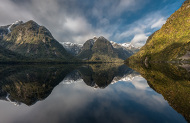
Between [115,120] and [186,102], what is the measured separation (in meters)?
12.1

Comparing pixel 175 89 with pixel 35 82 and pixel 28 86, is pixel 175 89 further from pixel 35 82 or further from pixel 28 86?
pixel 35 82

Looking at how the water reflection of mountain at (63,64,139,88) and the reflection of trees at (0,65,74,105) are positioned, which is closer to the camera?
the reflection of trees at (0,65,74,105)

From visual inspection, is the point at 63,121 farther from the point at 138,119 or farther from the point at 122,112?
the point at 138,119

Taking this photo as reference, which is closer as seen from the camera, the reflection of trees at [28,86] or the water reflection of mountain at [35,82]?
the reflection of trees at [28,86]

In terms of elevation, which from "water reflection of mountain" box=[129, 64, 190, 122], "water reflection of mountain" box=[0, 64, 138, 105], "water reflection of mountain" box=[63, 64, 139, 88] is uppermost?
"water reflection of mountain" box=[129, 64, 190, 122]

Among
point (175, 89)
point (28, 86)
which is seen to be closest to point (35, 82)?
point (28, 86)

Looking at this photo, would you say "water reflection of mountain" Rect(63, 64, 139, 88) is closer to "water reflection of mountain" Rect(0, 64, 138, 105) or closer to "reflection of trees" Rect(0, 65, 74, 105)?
"water reflection of mountain" Rect(0, 64, 138, 105)

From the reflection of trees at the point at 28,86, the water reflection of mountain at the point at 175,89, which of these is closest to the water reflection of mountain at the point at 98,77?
the reflection of trees at the point at 28,86

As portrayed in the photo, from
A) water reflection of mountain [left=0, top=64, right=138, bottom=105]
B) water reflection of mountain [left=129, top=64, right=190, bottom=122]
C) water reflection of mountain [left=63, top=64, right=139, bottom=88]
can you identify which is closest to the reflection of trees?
water reflection of mountain [left=0, top=64, right=138, bottom=105]

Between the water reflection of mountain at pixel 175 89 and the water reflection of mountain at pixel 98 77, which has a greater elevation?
the water reflection of mountain at pixel 175 89

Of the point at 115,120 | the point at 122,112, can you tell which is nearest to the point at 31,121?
the point at 115,120

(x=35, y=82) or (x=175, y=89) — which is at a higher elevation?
(x=175, y=89)

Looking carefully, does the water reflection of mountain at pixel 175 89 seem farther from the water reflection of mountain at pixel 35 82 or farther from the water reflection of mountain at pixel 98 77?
the water reflection of mountain at pixel 35 82

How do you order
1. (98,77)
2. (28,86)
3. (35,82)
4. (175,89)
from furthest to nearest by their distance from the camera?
1. (98,77)
2. (35,82)
3. (28,86)
4. (175,89)
